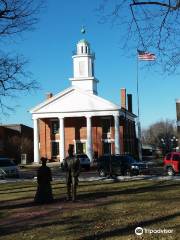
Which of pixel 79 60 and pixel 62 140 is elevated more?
pixel 79 60

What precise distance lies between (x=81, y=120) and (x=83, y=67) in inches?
321

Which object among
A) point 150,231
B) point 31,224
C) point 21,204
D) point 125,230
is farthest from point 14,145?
point 150,231

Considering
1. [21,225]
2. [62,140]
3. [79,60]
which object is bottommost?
[21,225]

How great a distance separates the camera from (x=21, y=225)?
13.8m

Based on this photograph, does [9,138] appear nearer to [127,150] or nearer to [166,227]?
[127,150]

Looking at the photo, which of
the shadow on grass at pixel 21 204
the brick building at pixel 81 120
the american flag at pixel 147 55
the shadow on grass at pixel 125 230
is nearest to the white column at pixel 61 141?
the brick building at pixel 81 120

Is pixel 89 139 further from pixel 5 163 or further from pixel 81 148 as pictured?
pixel 5 163

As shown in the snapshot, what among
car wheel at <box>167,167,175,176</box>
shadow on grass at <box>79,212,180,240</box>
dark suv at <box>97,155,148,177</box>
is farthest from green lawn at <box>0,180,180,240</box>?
car wheel at <box>167,167,175,176</box>

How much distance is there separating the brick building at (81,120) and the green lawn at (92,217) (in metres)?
54.5

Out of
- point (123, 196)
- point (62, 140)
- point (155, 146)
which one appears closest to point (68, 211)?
point (123, 196)

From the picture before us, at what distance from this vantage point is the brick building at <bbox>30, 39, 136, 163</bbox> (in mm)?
75500

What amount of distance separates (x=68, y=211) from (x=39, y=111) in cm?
6144

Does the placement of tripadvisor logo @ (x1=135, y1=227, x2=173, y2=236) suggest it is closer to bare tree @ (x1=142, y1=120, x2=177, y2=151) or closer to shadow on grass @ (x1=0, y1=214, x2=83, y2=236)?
shadow on grass @ (x1=0, y1=214, x2=83, y2=236)

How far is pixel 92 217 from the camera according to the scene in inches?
571
